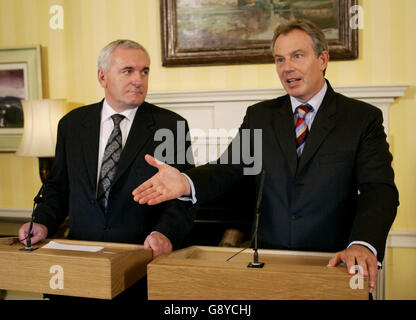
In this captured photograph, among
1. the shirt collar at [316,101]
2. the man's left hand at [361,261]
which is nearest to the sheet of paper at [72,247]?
the man's left hand at [361,261]

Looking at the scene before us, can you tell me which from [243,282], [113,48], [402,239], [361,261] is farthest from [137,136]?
[402,239]

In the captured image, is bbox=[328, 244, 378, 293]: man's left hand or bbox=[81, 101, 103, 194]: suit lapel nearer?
bbox=[328, 244, 378, 293]: man's left hand

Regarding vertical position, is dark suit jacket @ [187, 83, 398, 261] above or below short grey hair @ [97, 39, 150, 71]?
below

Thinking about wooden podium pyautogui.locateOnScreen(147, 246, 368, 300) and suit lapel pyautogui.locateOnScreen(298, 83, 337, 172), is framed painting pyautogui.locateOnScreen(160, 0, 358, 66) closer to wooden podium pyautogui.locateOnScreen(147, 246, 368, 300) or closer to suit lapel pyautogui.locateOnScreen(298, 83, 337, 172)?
suit lapel pyautogui.locateOnScreen(298, 83, 337, 172)

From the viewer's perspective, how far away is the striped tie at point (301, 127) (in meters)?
1.92

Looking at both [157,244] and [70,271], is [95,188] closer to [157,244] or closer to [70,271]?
[157,244]

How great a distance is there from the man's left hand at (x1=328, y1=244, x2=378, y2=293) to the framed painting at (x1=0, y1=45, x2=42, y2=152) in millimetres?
2977

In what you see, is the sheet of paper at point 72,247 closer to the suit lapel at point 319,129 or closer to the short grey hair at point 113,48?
the suit lapel at point 319,129

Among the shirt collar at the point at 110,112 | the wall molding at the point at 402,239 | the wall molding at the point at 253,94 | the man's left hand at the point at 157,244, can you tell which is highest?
the wall molding at the point at 253,94

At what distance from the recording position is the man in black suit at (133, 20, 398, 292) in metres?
1.76

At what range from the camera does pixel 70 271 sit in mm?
1352

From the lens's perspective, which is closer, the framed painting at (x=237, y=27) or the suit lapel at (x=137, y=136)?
the suit lapel at (x=137, y=136)

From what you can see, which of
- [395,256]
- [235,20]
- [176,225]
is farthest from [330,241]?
[235,20]

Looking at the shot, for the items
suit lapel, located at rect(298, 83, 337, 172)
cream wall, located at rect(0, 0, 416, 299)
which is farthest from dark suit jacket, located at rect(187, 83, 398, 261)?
cream wall, located at rect(0, 0, 416, 299)
